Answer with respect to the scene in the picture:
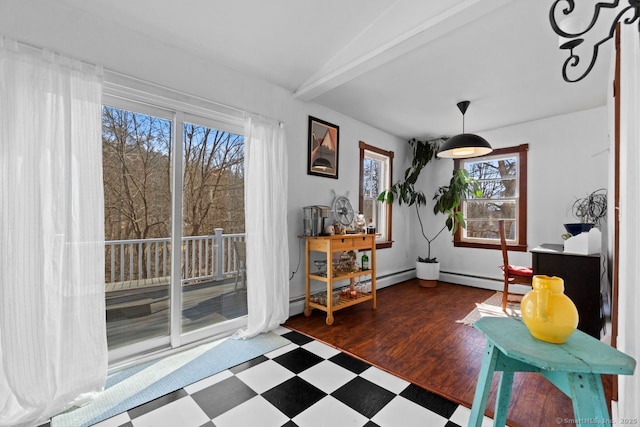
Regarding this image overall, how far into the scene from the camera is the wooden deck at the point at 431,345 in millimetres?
1802

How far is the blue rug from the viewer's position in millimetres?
1700

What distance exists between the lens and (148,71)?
2.21 meters

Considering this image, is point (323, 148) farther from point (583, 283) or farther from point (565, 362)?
point (565, 362)

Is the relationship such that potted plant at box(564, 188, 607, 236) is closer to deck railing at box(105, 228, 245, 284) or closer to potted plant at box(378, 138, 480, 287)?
potted plant at box(378, 138, 480, 287)

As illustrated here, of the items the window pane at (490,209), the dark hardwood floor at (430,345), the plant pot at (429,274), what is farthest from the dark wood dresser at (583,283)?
the plant pot at (429,274)

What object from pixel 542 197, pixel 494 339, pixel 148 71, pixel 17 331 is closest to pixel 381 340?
pixel 494 339

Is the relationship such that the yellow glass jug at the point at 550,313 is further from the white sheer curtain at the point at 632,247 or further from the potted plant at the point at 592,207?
the potted plant at the point at 592,207

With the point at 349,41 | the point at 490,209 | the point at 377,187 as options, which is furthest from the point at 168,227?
the point at 490,209

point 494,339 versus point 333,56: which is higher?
point 333,56

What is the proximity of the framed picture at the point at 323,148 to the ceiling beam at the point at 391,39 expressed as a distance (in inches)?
20.0

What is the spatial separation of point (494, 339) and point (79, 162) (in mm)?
2417

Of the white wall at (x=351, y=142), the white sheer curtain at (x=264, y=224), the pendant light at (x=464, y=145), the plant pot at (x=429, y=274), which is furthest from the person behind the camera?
the plant pot at (x=429, y=274)

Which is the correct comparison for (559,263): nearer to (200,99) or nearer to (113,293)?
(200,99)

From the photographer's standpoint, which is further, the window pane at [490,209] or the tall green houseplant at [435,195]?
the tall green houseplant at [435,195]
